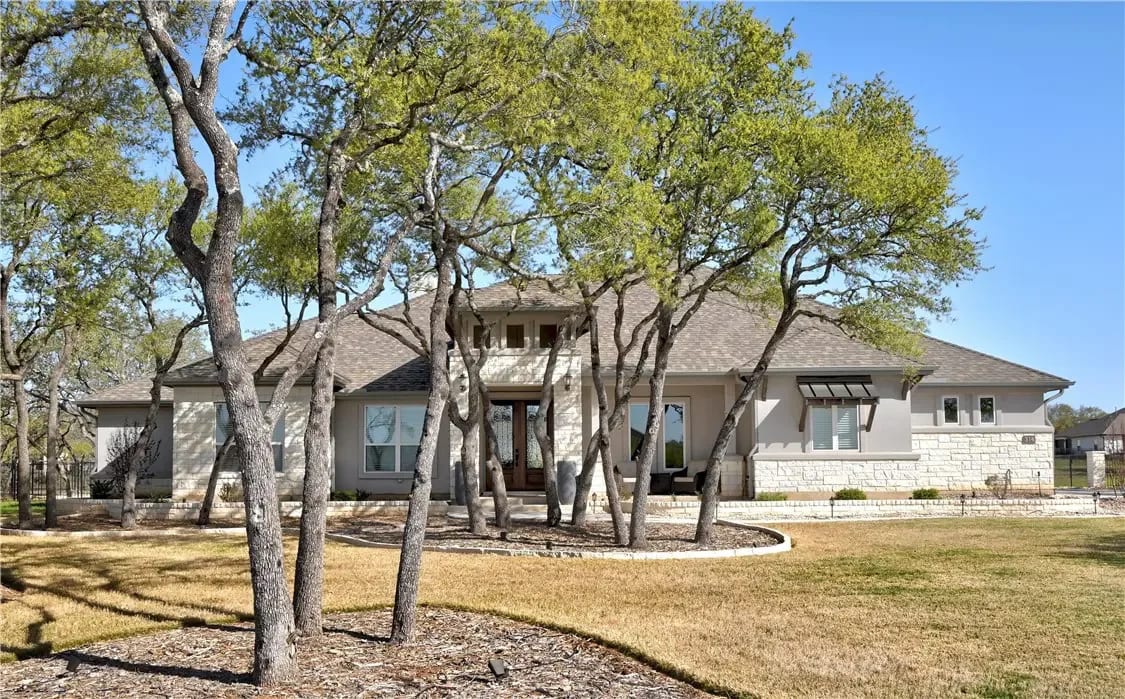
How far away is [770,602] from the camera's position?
37.9 ft

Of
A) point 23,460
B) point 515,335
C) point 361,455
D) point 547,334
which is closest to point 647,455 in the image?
point 547,334

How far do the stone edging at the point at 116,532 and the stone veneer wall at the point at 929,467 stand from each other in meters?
12.8

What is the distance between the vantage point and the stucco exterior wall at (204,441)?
24828 mm

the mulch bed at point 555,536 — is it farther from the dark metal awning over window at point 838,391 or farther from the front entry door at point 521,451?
the dark metal awning over window at point 838,391

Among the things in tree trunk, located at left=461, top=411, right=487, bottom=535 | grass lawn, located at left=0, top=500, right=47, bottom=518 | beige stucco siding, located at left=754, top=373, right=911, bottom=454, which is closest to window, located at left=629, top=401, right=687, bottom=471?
beige stucco siding, located at left=754, top=373, right=911, bottom=454

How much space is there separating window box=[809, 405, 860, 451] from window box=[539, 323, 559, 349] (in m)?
6.77

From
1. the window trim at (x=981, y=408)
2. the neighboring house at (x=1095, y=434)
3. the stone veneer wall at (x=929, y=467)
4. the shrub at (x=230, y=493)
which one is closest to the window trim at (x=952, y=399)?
the window trim at (x=981, y=408)

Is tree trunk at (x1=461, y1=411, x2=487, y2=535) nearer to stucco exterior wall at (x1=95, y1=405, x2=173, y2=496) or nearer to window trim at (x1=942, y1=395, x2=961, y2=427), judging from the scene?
stucco exterior wall at (x1=95, y1=405, x2=173, y2=496)

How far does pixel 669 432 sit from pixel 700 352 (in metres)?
2.32

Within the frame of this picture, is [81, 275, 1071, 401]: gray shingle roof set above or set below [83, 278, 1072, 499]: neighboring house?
Result: above

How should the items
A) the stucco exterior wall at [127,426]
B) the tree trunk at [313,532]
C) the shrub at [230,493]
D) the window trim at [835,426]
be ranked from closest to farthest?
the tree trunk at [313,532] < the shrub at [230,493] < the window trim at [835,426] < the stucco exterior wall at [127,426]

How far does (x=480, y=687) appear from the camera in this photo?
783 centimetres

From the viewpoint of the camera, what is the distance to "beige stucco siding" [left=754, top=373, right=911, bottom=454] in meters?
24.9

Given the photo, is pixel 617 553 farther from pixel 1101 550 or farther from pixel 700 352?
pixel 700 352
